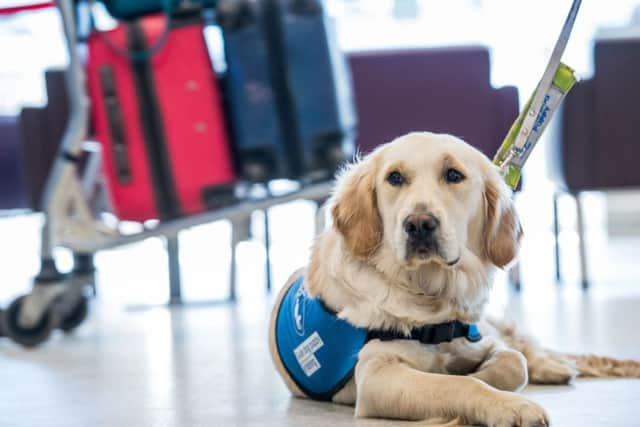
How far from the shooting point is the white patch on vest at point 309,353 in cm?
209

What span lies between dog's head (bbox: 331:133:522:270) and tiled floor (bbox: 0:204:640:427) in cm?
33

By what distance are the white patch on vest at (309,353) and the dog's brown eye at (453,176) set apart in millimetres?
416

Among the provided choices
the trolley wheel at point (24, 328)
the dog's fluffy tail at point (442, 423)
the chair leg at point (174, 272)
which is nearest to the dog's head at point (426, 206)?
the dog's fluffy tail at point (442, 423)

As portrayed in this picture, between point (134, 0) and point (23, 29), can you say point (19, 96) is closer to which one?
point (23, 29)

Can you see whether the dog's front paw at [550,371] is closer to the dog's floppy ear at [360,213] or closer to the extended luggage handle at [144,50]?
the dog's floppy ear at [360,213]

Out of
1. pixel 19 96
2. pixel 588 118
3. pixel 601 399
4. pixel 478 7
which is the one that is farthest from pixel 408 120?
pixel 19 96

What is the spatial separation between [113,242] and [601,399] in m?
1.99

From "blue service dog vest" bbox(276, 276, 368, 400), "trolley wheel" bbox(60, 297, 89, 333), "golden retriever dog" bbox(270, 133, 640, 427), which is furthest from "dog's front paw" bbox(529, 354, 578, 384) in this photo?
"trolley wheel" bbox(60, 297, 89, 333)

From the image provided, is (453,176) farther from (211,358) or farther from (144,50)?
(144,50)

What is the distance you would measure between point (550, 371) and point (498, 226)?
1.44 ft

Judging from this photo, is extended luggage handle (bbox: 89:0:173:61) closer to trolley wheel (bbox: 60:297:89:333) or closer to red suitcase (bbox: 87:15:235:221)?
red suitcase (bbox: 87:15:235:221)

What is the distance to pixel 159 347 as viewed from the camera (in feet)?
10.8

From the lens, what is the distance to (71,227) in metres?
3.62

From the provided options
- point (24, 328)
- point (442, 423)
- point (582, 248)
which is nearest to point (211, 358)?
point (24, 328)
